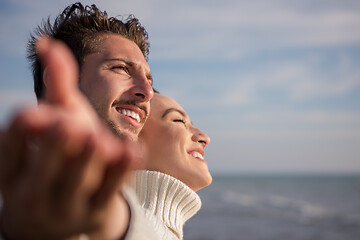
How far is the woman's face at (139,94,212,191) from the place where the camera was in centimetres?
281

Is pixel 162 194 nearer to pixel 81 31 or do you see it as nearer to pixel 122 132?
pixel 122 132

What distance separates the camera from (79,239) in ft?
3.27

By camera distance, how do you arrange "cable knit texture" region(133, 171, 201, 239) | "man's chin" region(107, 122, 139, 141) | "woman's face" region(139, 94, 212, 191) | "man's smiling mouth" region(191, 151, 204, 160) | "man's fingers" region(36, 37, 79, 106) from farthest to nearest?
"man's smiling mouth" region(191, 151, 204, 160)
"woman's face" region(139, 94, 212, 191)
"cable knit texture" region(133, 171, 201, 239)
"man's chin" region(107, 122, 139, 141)
"man's fingers" region(36, 37, 79, 106)

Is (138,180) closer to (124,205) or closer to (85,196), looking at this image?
(124,205)

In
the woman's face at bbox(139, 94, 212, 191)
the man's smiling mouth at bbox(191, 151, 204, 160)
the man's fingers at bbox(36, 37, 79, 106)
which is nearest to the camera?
the man's fingers at bbox(36, 37, 79, 106)

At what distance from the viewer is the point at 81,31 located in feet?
9.60

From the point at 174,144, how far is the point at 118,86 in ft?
2.15

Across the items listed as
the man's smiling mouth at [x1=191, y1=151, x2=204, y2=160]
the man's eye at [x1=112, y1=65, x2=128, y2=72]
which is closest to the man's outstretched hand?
the man's eye at [x1=112, y1=65, x2=128, y2=72]

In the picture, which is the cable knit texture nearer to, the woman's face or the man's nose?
the woman's face

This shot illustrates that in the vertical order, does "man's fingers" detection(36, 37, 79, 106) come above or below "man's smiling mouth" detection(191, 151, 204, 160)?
below

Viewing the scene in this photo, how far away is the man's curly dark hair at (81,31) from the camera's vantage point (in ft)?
9.16

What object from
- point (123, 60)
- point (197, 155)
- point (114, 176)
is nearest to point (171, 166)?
point (197, 155)

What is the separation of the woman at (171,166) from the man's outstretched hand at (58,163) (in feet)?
5.72

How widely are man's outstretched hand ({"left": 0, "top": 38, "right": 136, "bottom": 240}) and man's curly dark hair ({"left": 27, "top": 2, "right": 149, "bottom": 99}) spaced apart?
6.68 ft
